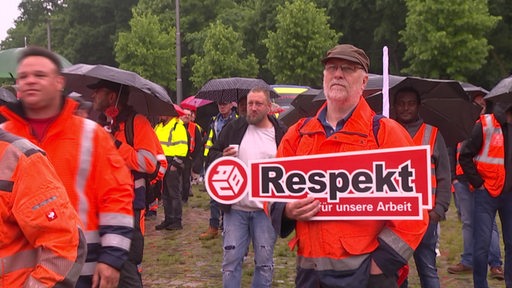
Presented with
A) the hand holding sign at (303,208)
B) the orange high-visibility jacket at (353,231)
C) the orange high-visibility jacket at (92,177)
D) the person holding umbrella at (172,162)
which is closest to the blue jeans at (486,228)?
the orange high-visibility jacket at (353,231)

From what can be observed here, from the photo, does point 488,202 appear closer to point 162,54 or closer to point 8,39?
point 162,54

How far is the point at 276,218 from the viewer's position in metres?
3.54

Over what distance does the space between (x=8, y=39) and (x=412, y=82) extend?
103 meters

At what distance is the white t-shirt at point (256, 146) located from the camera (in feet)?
19.6

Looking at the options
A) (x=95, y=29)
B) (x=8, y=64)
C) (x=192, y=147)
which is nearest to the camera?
(x=8, y=64)

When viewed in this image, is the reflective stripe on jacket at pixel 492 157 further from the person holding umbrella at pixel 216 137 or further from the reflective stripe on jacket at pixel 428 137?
the person holding umbrella at pixel 216 137

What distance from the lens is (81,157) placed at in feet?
11.2

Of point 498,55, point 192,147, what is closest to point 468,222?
point 192,147

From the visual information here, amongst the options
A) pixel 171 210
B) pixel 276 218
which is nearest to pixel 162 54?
pixel 171 210

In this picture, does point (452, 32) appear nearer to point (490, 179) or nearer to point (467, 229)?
point (467, 229)

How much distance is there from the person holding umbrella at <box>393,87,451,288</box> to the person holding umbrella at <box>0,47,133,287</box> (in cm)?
273

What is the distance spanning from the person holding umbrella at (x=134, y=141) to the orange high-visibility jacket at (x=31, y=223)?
7.18 ft

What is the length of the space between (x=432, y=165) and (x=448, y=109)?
3.21ft

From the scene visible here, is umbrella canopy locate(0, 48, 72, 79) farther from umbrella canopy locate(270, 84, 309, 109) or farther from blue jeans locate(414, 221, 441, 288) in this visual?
umbrella canopy locate(270, 84, 309, 109)
